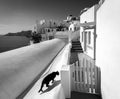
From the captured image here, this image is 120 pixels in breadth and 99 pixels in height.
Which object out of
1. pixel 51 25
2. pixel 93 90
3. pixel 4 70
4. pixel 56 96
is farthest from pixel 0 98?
pixel 51 25

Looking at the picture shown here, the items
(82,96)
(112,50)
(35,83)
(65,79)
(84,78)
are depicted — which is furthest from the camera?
(84,78)

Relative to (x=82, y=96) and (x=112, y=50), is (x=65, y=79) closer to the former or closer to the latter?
(x=82, y=96)

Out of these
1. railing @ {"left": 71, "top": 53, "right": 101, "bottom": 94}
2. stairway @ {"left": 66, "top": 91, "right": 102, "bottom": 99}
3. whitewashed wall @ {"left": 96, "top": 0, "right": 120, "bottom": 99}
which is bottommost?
stairway @ {"left": 66, "top": 91, "right": 102, "bottom": 99}

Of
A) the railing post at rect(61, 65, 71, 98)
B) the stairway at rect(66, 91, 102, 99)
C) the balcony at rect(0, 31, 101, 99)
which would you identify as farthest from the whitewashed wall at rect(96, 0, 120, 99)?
the railing post at rect(61, 65, 71, 98)

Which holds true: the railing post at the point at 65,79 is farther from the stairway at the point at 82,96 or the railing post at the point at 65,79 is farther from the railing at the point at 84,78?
the railing at the point at 84,78

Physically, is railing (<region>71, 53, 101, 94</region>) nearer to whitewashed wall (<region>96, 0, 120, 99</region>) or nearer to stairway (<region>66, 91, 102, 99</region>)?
stairway (<region>66, 91, 102, 99</region>)

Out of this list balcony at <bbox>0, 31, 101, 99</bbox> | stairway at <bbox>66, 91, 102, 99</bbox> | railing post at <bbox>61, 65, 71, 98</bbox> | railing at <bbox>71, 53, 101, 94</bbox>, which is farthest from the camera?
railing at <bbox>71, 53, 101, 94</bbox>

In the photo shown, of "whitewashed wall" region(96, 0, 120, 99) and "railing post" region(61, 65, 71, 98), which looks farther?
"railing post" region(61, 65, 71, 98)

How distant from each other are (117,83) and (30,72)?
11.1 ft

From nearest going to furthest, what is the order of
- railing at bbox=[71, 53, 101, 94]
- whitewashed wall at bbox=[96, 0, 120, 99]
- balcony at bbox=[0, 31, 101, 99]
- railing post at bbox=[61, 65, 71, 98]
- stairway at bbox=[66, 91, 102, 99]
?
whitewashed wall at bbox=[96, 0, 120, 99] < balcony at bbox=[0, 31, 101, 99] < railing post at bbox=[61, 65, 71, 98] < stairway at bbox=[66, 91, 102, 99] < railing at bbox=[71, 53, 101, 94]

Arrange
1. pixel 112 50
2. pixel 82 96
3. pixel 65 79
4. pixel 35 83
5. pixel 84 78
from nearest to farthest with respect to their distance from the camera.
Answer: pixel 112 50
pixel 65 79
pixel 35 83
pixel 82 96
pixel 84 78

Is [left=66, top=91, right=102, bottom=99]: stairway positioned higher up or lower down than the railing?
lower down

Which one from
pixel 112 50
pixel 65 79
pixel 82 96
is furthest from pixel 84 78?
pixel 112 50

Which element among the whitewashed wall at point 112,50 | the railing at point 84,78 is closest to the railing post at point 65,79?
the railing at point 84,78
